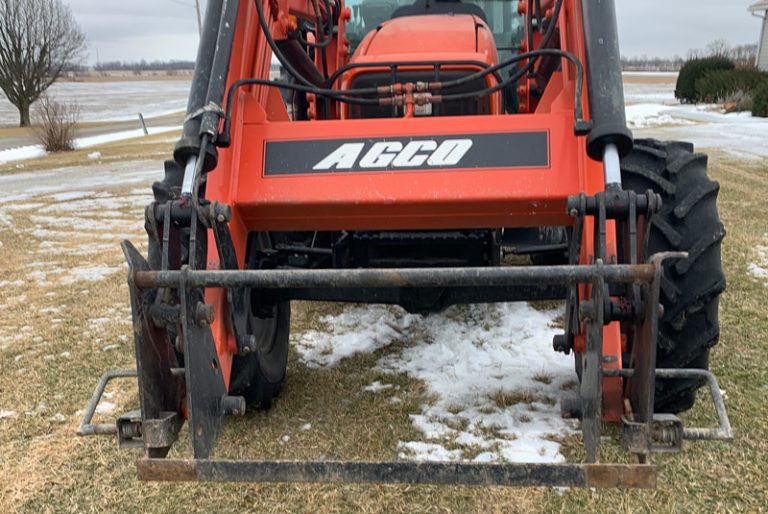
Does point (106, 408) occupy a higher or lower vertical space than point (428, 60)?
lower

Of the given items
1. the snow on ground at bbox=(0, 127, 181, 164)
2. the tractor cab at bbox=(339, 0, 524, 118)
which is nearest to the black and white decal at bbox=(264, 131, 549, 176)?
the tractor cab at bbox=(339, 0, 524, 118)

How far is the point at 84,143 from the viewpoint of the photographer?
21.8 meters

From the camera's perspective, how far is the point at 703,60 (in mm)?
27812

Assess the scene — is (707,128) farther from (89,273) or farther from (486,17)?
(89,273)

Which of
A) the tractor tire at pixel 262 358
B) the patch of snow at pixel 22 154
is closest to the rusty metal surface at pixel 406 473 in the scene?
the tractor tire at pixel 262 358

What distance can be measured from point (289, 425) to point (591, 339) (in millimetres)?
1633

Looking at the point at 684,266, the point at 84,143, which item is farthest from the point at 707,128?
the point at 84,143

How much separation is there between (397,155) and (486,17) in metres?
2.28

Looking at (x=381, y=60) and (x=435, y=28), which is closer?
(x=381, y=60)

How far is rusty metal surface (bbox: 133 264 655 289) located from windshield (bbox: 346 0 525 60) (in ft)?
8.61

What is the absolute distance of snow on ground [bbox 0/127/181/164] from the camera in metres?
18.8

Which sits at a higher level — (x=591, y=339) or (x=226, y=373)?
(x=591, y=339)

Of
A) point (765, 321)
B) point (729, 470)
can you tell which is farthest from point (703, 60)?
point (729, 470)

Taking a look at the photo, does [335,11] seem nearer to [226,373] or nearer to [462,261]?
[462,261]
